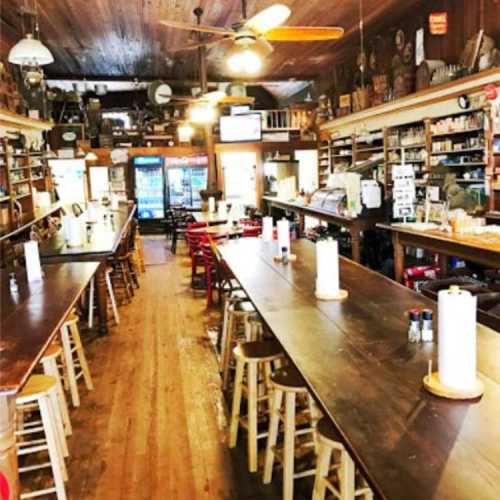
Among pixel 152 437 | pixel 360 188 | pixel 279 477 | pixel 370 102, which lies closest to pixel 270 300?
pixel 279 477

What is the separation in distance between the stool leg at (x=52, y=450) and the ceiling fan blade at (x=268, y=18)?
8.99 feet

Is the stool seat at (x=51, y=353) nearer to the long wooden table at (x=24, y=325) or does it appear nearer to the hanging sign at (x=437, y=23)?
the long wooden table at (x=24, y=325)

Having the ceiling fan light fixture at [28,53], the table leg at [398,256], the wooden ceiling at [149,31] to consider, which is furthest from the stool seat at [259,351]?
the wooden ceiling at [149,31]

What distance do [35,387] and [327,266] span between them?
1.52 meters

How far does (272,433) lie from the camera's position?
2.65 metres

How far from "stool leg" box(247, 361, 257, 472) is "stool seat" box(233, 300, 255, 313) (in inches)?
33.0

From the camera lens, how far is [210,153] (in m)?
14.0

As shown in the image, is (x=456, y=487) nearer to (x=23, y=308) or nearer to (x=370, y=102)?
(x=23, y=308)

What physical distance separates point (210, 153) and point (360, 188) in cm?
820

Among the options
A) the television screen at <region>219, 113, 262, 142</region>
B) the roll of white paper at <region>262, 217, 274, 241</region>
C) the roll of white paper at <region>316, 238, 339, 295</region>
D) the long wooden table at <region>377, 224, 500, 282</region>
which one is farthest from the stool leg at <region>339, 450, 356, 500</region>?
the television screen at <region>219, 113, 262, 142</region>

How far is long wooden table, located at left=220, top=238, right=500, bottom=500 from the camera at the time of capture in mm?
1188

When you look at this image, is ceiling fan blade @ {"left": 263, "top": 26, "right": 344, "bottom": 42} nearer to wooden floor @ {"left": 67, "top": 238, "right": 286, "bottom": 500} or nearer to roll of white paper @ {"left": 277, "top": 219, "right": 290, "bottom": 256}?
roll of white paper @ {"left": 277, "top": 219, "right": 290, "bottom": 256}

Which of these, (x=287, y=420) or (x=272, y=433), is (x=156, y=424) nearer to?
(x=272, y=433)

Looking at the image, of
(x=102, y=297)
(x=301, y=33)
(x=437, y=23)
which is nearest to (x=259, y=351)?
(x=301, y=33)
